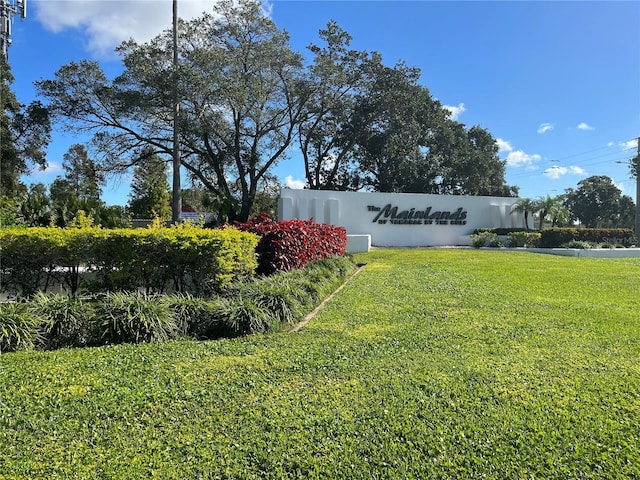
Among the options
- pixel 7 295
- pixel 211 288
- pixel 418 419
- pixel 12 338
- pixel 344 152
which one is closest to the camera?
pixel 418 419

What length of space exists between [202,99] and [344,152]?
13.4 metres

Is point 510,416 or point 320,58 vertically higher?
point 320,58

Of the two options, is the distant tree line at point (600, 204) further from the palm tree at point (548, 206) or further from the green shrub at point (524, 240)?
the green shrub at point (524, 240)

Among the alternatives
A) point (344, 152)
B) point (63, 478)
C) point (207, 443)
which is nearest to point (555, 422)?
point (207, 443)

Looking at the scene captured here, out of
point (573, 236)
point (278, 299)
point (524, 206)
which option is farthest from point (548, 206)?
point (278, 299)

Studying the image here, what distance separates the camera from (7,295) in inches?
213

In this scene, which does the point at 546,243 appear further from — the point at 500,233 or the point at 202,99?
the point at 202,99

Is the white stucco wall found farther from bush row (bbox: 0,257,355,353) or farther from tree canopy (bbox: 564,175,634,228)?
tree canopy (bbox: 564,175,634,228)

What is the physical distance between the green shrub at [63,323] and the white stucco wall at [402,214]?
1645 cm

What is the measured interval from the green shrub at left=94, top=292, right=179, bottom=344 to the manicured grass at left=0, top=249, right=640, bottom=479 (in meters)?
0.32

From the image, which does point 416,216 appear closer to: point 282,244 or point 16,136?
point 282,244

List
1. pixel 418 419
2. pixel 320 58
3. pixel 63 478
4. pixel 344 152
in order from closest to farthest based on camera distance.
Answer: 1. pixel 63 478
2. pixel 418 419
3. pixel 320 58
4. pixel 344 152

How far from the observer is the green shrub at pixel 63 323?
4.32 meters

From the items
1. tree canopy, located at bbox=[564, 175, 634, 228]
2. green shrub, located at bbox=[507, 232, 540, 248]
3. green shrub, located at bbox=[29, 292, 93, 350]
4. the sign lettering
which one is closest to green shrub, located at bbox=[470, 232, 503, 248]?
green shrub, located at bbox=[507, 232, 540, 248]
